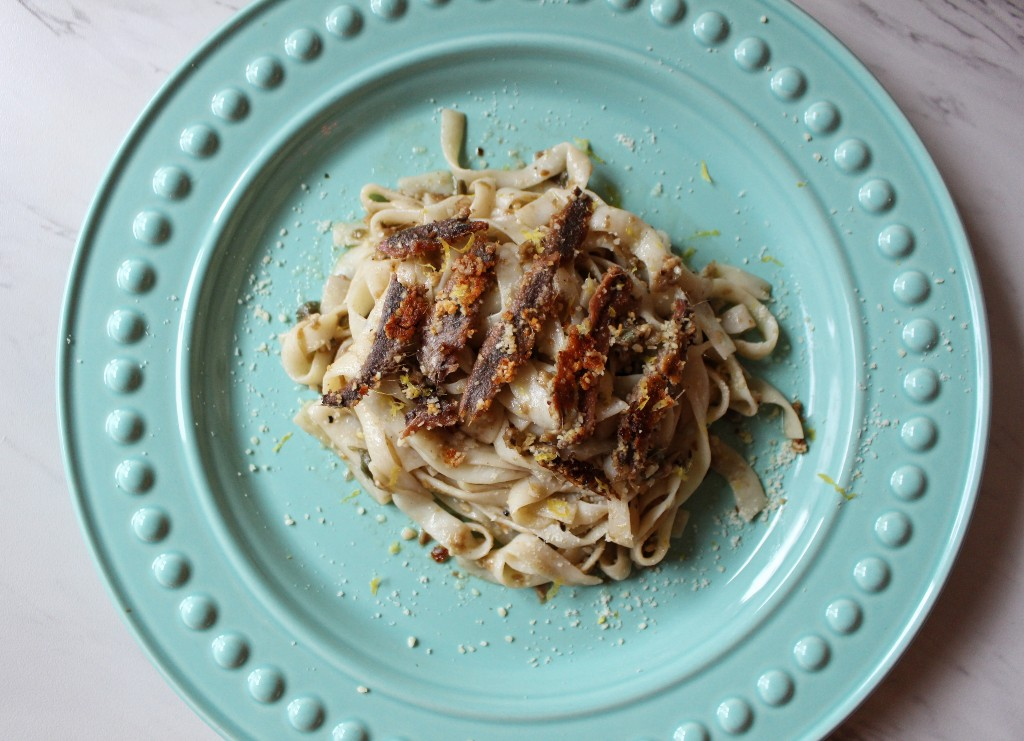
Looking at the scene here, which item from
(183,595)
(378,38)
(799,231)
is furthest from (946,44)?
(183,595)

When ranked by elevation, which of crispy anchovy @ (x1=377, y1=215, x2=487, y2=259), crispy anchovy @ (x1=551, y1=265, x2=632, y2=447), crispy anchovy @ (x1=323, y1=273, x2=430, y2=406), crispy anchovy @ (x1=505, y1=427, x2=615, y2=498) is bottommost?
crispy anchovy @ (x1=505, y1=427, x2=615, y2=498)

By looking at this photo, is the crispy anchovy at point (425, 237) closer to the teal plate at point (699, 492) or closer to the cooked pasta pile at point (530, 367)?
the cooked pasta pile at point (530, 367)

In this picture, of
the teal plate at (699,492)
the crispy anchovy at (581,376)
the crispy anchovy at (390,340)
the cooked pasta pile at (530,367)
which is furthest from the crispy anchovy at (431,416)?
the teal plate at (699,492)

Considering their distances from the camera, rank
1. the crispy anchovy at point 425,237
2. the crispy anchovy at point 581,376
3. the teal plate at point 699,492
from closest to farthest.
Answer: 1. the crispy anchovy at point 581,376
2. the crispy anchovy at point 425,237
3. the teal plate at point 699,492

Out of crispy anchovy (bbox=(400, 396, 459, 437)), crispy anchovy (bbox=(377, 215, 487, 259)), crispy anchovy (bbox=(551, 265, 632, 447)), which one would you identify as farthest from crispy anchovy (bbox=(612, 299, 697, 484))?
crispy anchovy (bbox=(377, 215, 487, 259))

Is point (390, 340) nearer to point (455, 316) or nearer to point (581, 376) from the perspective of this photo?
point (455, 316)

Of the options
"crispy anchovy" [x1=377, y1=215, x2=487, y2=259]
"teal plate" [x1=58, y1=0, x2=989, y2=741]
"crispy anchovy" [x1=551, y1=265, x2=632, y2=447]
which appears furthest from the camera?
"teal plate" [x1=58, y1=0, x2=989, y2=741]

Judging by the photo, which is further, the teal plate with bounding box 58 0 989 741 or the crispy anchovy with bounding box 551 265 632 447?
the teal plate with bounding box 58 0 989 741

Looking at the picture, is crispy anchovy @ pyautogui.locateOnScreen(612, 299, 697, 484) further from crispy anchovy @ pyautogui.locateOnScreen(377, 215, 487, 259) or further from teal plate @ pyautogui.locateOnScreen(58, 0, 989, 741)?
crispy anchovy @ pyautogui.locateOnScreen(377, 215, 487, 259)

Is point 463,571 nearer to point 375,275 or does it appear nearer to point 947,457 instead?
point 375,275
